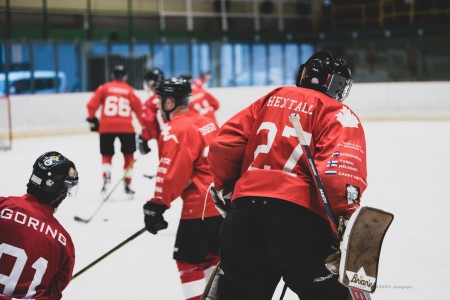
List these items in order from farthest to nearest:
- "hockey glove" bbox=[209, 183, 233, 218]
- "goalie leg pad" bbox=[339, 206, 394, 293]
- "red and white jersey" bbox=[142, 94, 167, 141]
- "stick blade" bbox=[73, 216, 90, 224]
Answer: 1. "red and white jersey" bbox=[142, 94, 167, 141]
2. "stick blade" bbox=[73, 216, 90, 224]
3. "hockey glove" bbox=[209, 183, 233, 218]
4. "goalie leg pad" bbox=[339, 206, 394, 293]

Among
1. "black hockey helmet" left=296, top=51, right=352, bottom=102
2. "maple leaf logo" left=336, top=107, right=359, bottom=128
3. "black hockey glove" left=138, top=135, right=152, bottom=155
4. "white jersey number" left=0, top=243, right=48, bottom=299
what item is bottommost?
"black hockey glove" left=138, top=135, right=152, bottom=155

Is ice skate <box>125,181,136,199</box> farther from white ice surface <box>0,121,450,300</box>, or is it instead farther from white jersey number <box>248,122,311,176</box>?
white jersey number <box>248,122,311,176</box>

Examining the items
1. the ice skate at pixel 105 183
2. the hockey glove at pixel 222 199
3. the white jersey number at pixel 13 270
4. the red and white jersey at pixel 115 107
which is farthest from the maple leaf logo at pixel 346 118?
the red and white jersey at pixel 115 107

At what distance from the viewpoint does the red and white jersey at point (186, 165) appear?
11.5 feet

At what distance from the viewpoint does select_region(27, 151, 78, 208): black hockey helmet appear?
8.47 ft

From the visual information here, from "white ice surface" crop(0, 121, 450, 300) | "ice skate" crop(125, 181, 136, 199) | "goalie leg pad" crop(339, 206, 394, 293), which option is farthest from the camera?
"ice skate" crop(125, 181, 136, 199)

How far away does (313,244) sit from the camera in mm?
2434

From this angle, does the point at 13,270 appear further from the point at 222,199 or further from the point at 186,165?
the point at 186,165

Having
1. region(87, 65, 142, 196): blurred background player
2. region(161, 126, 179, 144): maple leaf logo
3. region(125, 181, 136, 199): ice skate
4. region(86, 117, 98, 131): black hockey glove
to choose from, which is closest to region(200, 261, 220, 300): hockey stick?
region(161, 126, 179, 144): maple leaf logo

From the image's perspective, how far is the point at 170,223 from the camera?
644 centimetres

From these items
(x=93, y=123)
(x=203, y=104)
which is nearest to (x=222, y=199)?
(x=93, y=123)

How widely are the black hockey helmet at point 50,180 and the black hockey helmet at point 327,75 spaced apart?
85cm

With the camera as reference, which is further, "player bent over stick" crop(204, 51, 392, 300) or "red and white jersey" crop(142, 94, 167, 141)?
"red and white jersey" crop(142, 94, 167, 141)

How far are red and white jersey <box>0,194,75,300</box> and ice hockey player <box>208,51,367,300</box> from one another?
0.55 m
